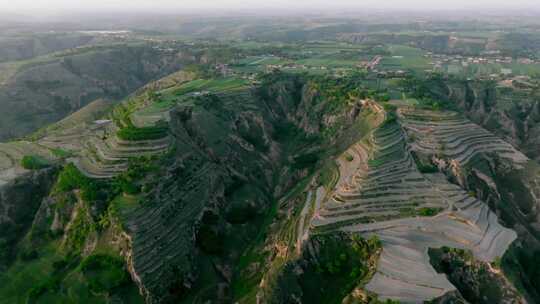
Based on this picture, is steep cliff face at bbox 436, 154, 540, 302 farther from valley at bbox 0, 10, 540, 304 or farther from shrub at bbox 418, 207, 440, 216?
shrub at bbox 418, 207, 440, 216

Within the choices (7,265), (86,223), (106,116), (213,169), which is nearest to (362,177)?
(213,169)

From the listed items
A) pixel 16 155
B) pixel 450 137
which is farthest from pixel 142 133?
pixel 450 137

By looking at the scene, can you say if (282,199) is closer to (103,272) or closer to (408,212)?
(408,212)

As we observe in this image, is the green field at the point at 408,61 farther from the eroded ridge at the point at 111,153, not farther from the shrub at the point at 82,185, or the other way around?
the shrub at the point at 82,185

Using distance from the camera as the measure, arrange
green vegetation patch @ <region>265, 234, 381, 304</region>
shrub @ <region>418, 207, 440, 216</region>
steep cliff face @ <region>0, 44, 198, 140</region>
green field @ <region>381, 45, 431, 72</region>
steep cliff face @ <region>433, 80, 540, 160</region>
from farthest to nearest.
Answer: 1. green field @ <region>381, 45, 431, 72</region>
2. steep cliff face @ <region>0, 44, 198, 140</region>
3. steep cliff face @ <region>433, 80, 540, 160</region>
4. shrub @ <region>418, 207, 440, 216</region>
5. green vegetation patch @ <region>265, 234, 381, 304</region>

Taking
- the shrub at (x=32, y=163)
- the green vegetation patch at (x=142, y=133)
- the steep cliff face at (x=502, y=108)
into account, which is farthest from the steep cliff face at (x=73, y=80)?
the steep cliff face at (x=502, y=108)

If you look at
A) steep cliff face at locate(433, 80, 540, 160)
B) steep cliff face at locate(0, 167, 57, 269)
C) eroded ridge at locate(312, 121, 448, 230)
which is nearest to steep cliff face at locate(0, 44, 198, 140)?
steep cliff face at locate(0, 167, 57, 269)

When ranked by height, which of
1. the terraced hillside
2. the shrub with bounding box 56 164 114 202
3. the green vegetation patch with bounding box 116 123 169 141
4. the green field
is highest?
the green vegetation patch with bounding box 116 123 169 141
